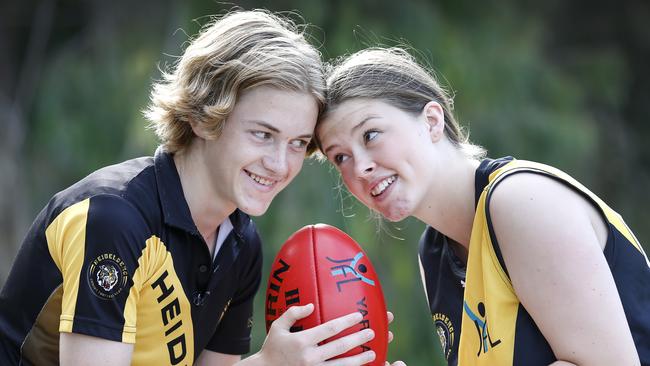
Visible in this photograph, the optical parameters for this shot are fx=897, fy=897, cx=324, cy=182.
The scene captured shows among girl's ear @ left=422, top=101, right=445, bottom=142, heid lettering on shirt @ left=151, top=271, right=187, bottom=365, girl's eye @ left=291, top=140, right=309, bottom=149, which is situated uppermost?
girl's ear @ left=422, top=101, right=445, bottom=142

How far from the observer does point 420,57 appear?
5.99 metres

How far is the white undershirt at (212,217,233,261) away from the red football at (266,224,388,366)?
0.23m

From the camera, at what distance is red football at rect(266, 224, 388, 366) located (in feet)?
9.50

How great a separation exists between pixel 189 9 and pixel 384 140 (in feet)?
11.6

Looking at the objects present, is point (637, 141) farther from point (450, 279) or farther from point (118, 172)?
point (118, 172)

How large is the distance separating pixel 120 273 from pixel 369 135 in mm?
926

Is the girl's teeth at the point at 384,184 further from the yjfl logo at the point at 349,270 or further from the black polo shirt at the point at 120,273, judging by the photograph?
the black polo shirt at the point at 120,273

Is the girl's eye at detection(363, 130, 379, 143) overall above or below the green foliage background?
below

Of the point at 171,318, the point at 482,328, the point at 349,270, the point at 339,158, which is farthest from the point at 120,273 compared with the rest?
the point at 482,328

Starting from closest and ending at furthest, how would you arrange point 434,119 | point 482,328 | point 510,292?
1. point 510,292
2. point 482,328
3. point 434,119

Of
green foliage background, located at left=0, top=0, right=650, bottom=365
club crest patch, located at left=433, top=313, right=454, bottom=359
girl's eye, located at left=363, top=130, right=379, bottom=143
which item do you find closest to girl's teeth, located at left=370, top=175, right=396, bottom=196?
girl's eye, located at left=363, top=130, right=379, bottom=143

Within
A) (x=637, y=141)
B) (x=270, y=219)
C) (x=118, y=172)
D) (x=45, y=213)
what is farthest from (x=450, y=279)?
(x=637, y=141)

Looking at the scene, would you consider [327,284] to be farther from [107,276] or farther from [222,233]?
[107,276]

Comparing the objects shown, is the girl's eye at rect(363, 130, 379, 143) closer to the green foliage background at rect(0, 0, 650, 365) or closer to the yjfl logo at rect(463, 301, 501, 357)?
the yjfl logo at rect(463, 301, 501, 357)
